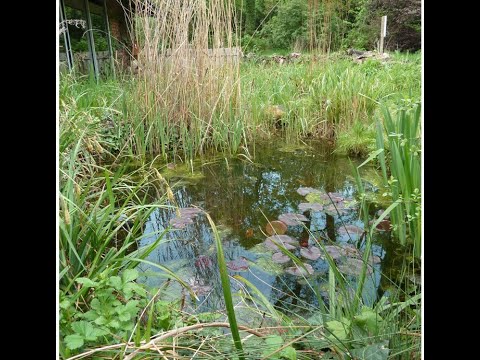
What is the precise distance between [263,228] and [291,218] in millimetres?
127

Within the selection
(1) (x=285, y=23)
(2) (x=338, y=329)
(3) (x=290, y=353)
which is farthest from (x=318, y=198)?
(3) (x=290, y=353)

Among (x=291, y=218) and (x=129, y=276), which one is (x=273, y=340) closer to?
(x=129, y=276)

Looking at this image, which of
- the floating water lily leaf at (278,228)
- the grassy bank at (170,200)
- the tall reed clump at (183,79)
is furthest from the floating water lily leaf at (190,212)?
the tall reed clump at (183,79)

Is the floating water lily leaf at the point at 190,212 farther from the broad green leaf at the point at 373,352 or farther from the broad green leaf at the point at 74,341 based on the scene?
the broad green leaf at the point at 373,352

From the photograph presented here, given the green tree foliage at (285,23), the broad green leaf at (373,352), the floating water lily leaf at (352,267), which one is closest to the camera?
the broad green leaf at (373,352)

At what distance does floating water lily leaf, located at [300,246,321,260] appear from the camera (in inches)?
53.6

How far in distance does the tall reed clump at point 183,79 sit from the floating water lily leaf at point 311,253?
1413mm

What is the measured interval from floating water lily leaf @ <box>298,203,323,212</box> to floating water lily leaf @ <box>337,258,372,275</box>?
0.47 m

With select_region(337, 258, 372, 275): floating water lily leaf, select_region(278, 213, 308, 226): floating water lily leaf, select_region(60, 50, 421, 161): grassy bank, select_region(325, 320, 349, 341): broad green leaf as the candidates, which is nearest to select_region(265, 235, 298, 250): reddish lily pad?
select_region(278, 213, 308, 226): floating water lily leaf

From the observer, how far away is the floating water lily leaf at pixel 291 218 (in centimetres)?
165

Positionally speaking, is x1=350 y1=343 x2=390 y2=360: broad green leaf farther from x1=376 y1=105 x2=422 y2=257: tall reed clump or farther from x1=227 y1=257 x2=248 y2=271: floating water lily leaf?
x1=227 y1=257 x2=248 y2=271: floating water lily leaf

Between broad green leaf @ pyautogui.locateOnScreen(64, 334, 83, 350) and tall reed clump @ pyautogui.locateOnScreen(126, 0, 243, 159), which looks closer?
broad green leaf @ pyautogui.locateOnScreen(64, 334, 83, 350)
